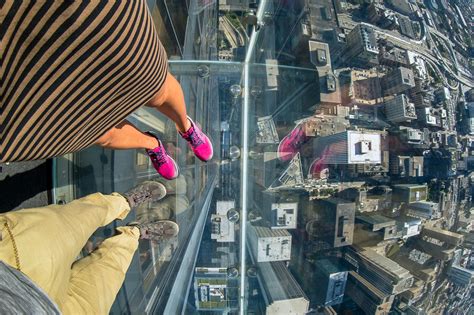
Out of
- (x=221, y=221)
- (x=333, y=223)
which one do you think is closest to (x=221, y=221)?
(x=221, y=221)

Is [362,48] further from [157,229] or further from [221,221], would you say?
[157,229]

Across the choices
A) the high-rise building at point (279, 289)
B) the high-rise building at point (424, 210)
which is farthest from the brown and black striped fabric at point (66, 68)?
the high-rise building at point (424, 210)

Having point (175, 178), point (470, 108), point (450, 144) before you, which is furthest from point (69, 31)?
point (470, 108)

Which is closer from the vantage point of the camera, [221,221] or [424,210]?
[221,221]

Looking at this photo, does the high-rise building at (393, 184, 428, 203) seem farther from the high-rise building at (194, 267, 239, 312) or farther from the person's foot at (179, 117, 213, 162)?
the person's foot at (179, 117, 213, 162)

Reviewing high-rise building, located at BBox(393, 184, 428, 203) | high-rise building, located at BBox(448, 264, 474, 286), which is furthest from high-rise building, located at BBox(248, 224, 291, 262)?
high-rise building, located at BBox(448, 264, 474, 286)

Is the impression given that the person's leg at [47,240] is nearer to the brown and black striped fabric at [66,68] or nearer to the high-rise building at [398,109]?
the brown and black striped fabric at [66,68]
